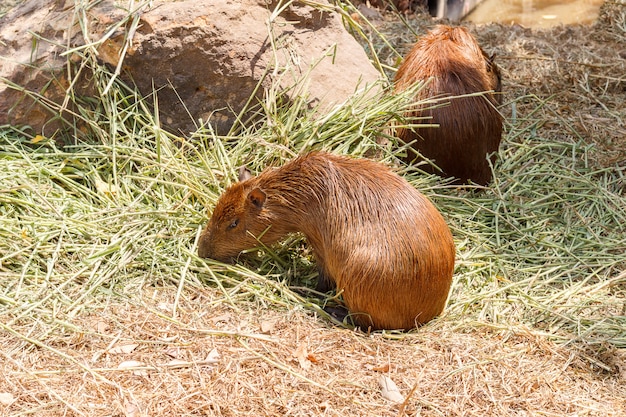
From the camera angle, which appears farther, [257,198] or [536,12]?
[536,12]

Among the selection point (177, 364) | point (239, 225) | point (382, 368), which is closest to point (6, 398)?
point (177, 364)

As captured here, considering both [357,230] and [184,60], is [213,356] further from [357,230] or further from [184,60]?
[184,60]

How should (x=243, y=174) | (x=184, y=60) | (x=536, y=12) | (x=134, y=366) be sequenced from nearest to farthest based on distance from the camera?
(x=134, y=366), (x=243, y=174), (x=184, y=60), (x=536, y=12)

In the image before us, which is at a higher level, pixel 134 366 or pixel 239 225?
pixel 239 225

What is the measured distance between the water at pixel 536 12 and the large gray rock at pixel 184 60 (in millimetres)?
5753

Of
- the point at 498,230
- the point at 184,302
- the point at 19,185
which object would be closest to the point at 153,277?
the point at 184,302

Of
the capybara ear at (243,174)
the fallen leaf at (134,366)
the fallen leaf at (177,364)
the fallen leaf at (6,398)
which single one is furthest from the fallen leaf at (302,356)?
the fallen leaf at (6,398)

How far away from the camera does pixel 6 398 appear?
356 centimetres

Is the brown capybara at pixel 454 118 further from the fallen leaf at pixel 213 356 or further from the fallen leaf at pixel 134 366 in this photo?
the fallen leaf at pixel 134 366

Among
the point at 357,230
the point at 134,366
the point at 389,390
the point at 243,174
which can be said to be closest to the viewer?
the point at 389,390

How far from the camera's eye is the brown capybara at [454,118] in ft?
17.9

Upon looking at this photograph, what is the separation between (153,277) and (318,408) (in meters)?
1.43

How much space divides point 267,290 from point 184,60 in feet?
6.12

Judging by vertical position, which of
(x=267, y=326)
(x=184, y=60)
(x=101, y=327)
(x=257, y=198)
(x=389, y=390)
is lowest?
(x=389, y=390)
